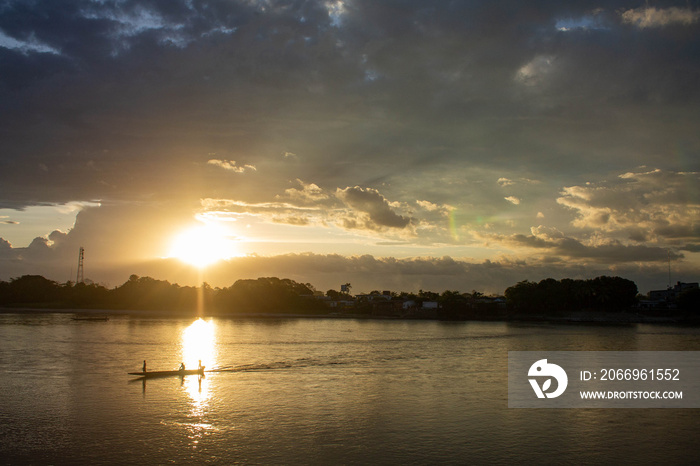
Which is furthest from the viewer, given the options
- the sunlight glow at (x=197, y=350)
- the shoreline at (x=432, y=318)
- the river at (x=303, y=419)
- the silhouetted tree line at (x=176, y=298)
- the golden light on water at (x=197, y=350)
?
the silhouetted tree line at (x=176, y=298)

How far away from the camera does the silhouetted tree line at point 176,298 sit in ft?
617

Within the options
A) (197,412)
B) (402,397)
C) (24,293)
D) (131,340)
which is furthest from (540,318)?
(24,293)

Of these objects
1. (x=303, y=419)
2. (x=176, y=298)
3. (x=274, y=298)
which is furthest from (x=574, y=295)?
(x=303, y=419)

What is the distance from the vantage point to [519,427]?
104ft

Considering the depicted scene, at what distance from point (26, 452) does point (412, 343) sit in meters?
67.2

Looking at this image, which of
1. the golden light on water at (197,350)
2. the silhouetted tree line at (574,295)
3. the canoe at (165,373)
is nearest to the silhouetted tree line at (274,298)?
the silhouetted tree line at (574,295)

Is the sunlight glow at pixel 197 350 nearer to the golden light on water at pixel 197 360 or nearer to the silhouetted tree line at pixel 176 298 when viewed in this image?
the golden light on water at pixel 197 360

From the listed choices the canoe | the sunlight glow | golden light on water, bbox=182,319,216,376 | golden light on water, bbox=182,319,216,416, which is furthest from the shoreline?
the canoe

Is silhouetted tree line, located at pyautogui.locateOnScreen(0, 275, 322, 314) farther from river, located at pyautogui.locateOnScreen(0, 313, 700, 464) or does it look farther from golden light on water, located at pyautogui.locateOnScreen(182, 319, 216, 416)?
river, located at pyautogui.locateOnScreen(0, 313, 700, 464)

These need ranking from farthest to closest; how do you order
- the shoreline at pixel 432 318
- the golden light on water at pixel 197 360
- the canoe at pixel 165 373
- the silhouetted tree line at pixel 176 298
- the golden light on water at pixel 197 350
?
1. the silhouetted tree line at pixel 176 298
2. the shoreline at pixel 432 318
3. the golden light on water at pixel 197 350
4. the canoe at pixel 165 373
5. the golden light on water at pixel 197 360

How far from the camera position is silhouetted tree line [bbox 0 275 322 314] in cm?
18812

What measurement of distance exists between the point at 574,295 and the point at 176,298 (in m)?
144

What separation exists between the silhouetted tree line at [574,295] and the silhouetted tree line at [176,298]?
77.7 metres

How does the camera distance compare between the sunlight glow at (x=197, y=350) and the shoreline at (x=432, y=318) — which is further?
the shoreline at (x=432, y=318)
